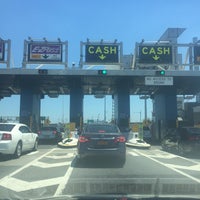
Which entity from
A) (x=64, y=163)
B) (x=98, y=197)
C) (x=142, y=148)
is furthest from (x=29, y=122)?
(x=98, y=197)

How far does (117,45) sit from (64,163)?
2077cm

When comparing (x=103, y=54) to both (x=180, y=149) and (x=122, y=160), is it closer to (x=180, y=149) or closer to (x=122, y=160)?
(x=180, y=149)

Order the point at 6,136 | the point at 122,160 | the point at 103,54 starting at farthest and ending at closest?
the point at 103,54 → the point at 6,136 → the point at 122,160

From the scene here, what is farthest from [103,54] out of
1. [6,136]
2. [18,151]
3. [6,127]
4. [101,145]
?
[101,145]

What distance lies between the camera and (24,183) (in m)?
11.1

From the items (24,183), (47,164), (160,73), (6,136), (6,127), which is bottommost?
(24,183)

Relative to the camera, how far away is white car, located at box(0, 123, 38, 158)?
1745cm

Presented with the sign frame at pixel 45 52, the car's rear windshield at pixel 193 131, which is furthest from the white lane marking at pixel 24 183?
the sign frame at pixel 45 52

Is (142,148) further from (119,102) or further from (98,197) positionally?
(98,197)

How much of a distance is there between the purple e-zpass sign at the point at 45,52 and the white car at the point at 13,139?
15640mm

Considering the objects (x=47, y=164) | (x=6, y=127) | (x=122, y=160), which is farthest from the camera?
(x=6, y=127)

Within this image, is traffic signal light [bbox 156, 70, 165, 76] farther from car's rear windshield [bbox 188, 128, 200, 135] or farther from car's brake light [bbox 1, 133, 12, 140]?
car's brake light [bbox 1, 133, 12, 140]

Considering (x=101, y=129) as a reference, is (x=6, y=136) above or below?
below

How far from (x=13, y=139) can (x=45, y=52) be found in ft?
61.8
